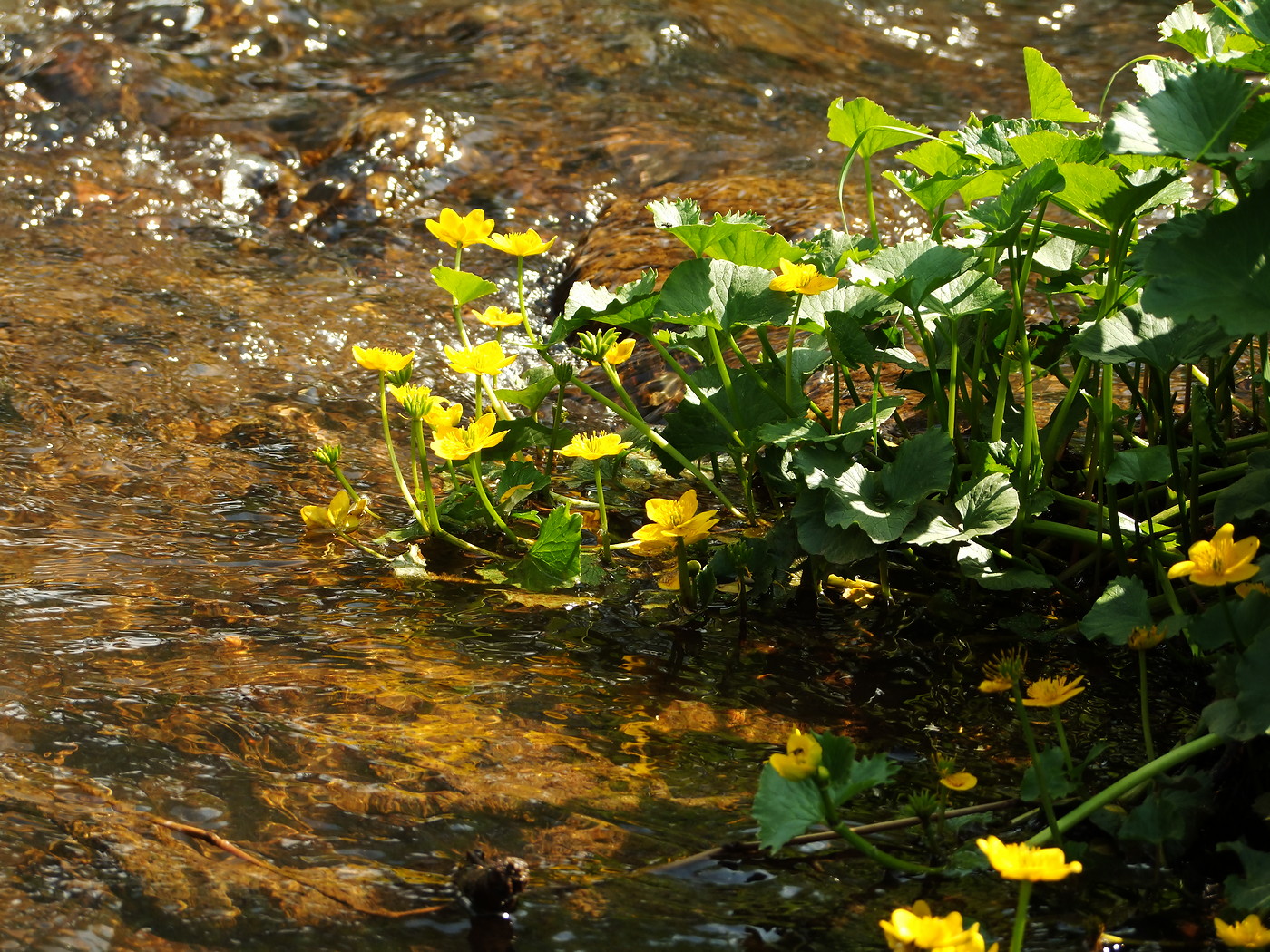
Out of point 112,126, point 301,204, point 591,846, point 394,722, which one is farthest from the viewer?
point 112,126

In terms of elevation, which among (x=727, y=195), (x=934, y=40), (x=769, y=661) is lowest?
(x=769, y=661)

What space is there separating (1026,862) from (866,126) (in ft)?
4.12

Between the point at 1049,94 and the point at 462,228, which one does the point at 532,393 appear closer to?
the point at 462,228

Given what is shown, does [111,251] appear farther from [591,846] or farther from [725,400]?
[591,846]

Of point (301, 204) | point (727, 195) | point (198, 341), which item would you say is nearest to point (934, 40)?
point (727, 195)

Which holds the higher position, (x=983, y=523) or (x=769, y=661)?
(x=983, y=523)

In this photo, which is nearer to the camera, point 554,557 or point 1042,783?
point 1042,783

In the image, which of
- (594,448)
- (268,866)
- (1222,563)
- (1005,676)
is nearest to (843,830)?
(1005,676)

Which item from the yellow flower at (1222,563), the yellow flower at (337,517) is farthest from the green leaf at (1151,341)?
the yellow flower at (337,517)

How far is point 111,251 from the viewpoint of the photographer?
3975 millimetres

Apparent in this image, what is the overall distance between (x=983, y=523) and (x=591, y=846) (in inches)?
29.0

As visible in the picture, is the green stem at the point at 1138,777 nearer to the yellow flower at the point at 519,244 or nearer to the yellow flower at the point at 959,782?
the yellow flower at the point at 959,782

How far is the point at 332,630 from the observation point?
1.90 m

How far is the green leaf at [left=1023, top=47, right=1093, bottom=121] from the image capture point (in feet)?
6.23
